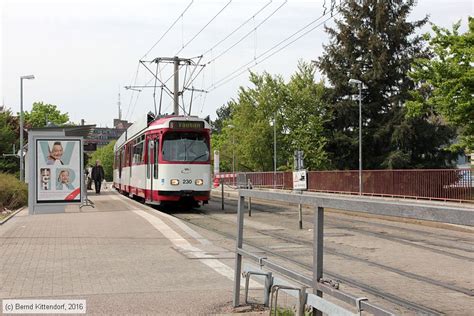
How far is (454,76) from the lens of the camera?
24109mm

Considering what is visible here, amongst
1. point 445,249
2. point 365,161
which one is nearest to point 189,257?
point 445,249

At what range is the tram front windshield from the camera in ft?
66.4

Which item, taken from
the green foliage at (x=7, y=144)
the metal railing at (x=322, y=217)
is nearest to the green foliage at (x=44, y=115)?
the green foliage at (x=7, y=144)

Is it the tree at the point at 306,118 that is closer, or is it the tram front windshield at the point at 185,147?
the tram front windshield at the point at 185,147

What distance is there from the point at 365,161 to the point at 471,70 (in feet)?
78.5

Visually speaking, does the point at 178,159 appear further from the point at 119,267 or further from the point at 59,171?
the point at 119,267

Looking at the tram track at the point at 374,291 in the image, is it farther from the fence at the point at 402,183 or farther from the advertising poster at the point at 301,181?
the fence at the point at 402,183

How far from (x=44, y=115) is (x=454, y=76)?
53.1 m

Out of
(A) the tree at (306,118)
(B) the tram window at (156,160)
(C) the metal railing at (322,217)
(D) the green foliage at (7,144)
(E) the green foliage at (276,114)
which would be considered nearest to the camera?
(C) the metal railing at (322,217)

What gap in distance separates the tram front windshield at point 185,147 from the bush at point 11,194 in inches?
237

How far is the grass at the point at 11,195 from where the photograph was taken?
20.8 m

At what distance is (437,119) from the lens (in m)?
46.5

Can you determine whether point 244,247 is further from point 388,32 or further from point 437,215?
point 388,32

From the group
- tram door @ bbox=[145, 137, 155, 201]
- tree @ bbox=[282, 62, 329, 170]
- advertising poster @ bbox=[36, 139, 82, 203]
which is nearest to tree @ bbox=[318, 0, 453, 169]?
tree @ bbox=[282, 62, 329, 170]
